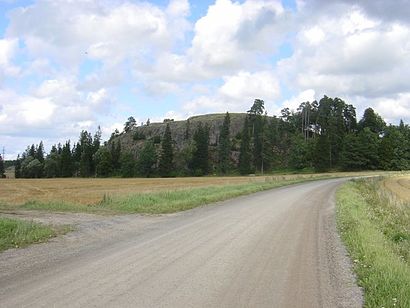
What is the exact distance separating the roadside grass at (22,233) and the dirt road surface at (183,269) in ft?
1.72

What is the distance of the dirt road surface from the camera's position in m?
6.91

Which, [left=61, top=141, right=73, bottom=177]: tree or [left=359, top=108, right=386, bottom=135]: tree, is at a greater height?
[left=359, top=108, right=386, bottom=135]: tree

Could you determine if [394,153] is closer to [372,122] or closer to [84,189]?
[372,122]

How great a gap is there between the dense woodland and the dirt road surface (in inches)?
4693

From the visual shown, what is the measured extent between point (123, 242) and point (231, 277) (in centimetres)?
482

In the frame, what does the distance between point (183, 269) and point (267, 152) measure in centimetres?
14193

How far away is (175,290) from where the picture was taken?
7.38 meters

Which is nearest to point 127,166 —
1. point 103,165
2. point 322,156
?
point 103,165

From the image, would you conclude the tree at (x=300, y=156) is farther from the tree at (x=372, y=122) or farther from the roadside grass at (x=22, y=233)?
the roadside grass at (x=22, y=233)

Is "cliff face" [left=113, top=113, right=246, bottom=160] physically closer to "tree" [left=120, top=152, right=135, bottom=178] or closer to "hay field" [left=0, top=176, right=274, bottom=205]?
"tree" [left=120, top=152, right=135, bottom=178]

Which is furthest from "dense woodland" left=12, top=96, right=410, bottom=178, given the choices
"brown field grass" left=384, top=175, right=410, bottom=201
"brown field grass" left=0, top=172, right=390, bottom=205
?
"brown field grass" left=384, top=175, right=410, bottom=201

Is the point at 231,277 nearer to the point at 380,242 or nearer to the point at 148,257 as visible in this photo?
the point at 148,257

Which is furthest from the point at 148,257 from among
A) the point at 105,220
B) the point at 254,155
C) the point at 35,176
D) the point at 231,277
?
the point at 35,176

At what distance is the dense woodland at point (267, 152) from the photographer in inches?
5030
